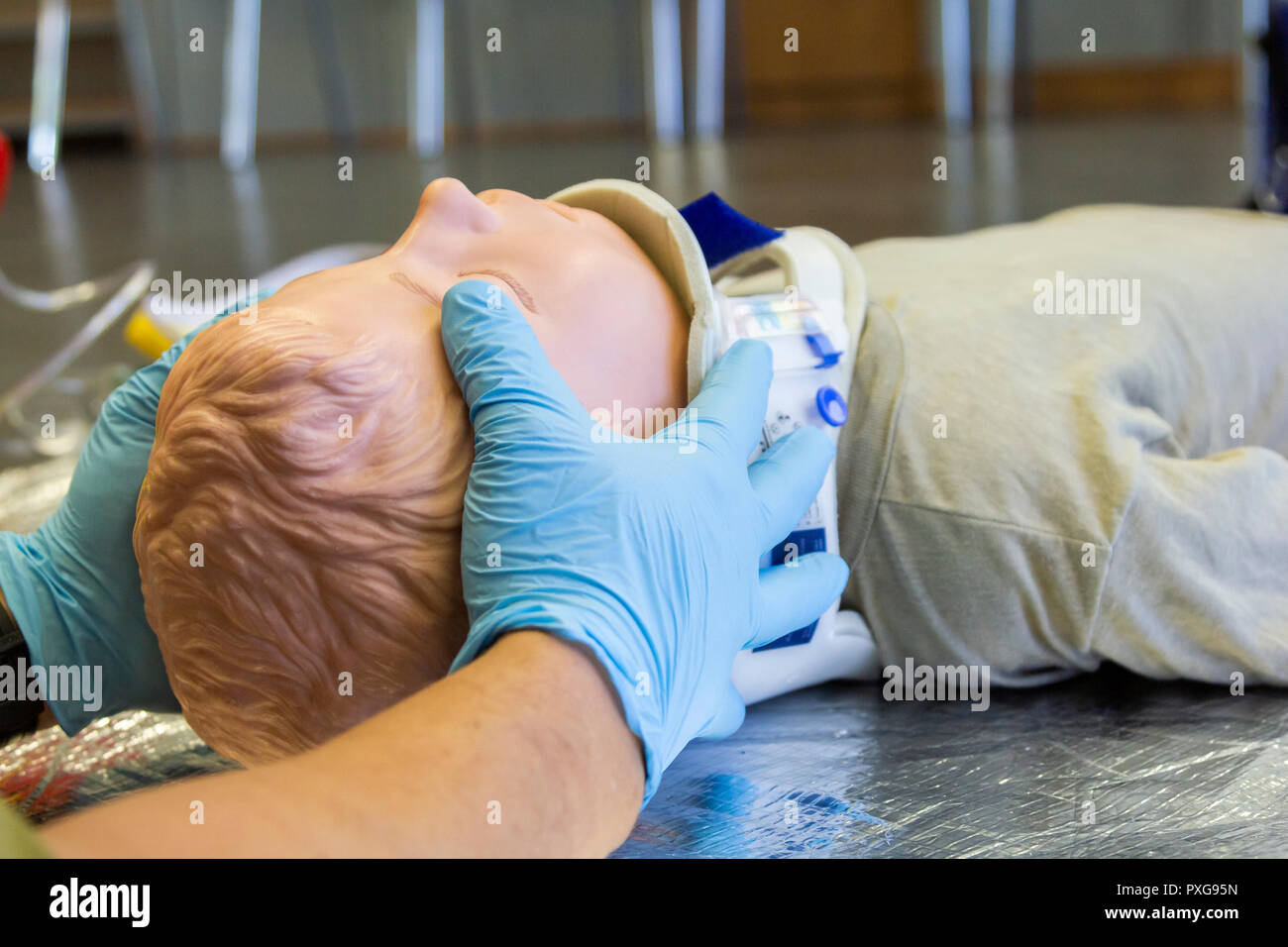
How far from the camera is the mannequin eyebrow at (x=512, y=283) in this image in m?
0.77

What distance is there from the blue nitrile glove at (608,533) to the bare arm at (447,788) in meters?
0.03

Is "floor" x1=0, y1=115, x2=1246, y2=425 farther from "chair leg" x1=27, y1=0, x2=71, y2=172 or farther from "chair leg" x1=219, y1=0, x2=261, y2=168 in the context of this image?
"chair leg" x1=219, y1=0, x2=261, y2=168

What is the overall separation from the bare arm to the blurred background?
6.58ft

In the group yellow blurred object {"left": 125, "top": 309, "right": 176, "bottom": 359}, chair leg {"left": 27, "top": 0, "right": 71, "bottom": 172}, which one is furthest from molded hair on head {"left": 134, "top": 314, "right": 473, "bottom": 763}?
chair leg {"left": 27, "top": 0, "right": 71, "bottom": 172}

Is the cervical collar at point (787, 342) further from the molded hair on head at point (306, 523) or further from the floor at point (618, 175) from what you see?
the floor at point (618, 175)

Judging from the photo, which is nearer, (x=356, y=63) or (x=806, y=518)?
(x=806, y=518)

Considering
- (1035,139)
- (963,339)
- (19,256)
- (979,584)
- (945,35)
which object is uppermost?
(945,35)

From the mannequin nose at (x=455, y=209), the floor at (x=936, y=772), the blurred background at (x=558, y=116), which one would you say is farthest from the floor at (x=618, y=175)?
the mannequin nose at (x=455, y=209)

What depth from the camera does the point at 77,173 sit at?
5.71 meters

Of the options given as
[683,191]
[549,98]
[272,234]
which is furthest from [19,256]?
[549,98]

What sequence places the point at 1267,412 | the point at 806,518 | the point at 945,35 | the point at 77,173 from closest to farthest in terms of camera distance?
the point at 806,518 < the point at 1267,412 < the point at 945,35 < the point at 77,173

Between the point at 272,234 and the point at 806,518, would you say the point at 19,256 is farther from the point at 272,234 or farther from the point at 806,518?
the point at 806,518

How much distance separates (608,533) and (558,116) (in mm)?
5961

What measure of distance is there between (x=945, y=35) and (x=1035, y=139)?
0.94 meters
